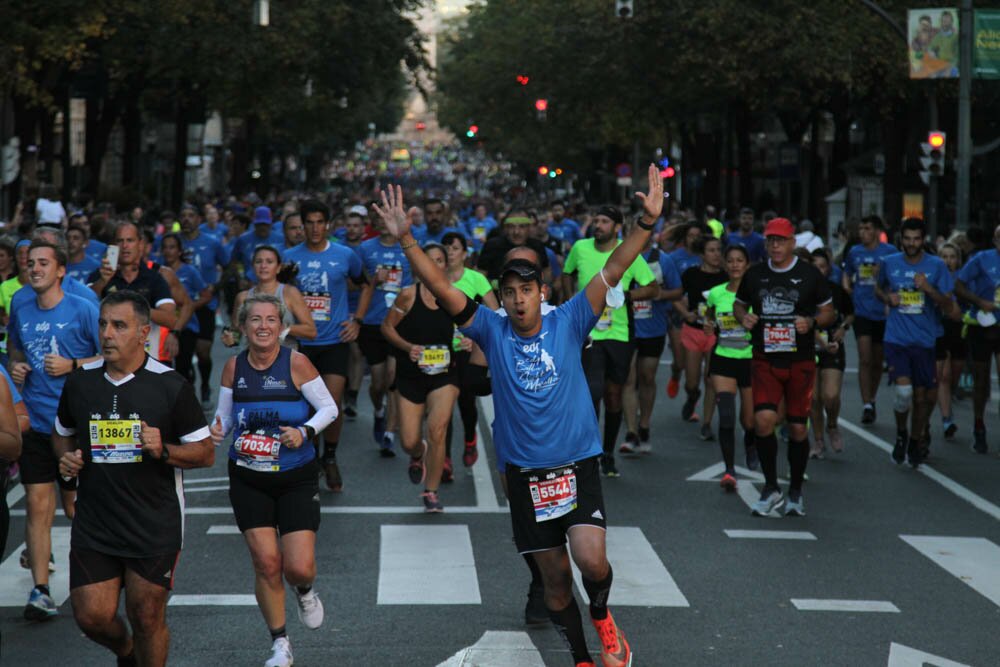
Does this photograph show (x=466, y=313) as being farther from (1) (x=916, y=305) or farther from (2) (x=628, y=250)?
(1) (x=916, y=305)

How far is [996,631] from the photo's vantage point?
8672mm

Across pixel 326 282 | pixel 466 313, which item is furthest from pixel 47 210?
pixel 466 313

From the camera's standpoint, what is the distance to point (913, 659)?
7.99m

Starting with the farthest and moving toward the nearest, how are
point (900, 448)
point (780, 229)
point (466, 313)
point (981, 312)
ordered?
point (981, 312), point (900, 448), point (780, 229), point (466, 313)

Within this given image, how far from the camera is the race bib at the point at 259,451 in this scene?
7742 mm

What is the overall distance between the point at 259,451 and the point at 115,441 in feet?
3.86

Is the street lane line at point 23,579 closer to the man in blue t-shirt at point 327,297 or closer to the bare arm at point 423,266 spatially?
the man in blue t-shirt at point 327,297

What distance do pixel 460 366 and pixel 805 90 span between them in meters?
29.7

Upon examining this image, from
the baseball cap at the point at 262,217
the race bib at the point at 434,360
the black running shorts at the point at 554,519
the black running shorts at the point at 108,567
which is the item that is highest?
the baseball cap at the point at 262,217

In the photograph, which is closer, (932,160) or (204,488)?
(204,488)

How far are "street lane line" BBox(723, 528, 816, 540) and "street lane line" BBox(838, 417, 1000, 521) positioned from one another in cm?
162

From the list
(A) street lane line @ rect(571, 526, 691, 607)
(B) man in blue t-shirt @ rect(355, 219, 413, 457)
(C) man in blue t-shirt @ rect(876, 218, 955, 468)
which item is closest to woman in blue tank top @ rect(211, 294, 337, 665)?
(A) street lane line @ rect(571, 526, 691, 607)

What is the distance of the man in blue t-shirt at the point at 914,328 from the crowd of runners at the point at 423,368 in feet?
0.06

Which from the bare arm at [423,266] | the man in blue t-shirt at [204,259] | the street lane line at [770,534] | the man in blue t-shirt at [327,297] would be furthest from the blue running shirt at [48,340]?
the man in blue t-shirt at [204,259]
